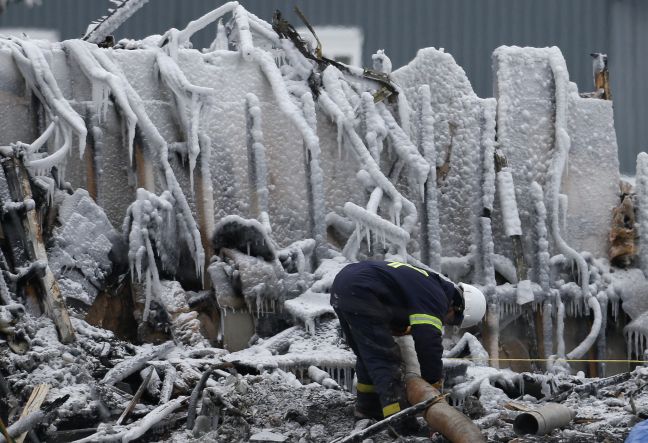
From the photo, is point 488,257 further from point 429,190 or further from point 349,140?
point 349,140

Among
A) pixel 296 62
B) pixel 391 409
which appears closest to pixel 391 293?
pixel 391 409

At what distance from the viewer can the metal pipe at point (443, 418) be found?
6.79 metres

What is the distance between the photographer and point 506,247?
12.6 meters

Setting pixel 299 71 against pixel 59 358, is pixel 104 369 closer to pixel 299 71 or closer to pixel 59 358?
pixel 59 358

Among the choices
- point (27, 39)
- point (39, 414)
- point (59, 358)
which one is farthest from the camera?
point (27, 39)

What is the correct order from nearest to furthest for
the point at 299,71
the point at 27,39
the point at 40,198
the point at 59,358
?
1. the point at 59,358
2. the point at 40,198
3. the point at 27,39
4. the point at 299,71

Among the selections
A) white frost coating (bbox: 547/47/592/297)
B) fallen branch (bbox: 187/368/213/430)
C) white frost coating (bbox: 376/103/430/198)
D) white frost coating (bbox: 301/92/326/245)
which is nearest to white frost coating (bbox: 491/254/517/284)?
white frost coating (bbox: 547/47/592/297)

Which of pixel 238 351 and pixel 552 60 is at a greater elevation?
pixel 552 60

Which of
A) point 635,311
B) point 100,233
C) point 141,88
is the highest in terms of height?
point 141,88

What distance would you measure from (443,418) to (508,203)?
5687 mm

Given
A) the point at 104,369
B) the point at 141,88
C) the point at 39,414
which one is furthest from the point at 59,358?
the point at 141,88

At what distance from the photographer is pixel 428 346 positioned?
7.40 m

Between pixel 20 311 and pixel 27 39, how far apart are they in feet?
10.5

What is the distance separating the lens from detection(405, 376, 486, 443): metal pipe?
22.3 feet
